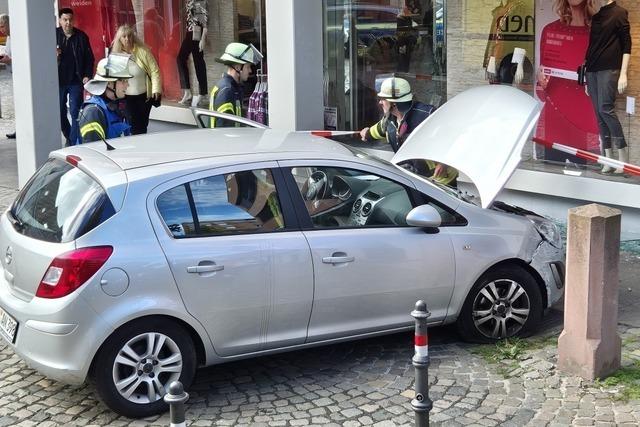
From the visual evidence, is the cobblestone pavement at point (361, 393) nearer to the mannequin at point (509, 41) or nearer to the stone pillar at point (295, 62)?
the stone pillar at point (295, 62)

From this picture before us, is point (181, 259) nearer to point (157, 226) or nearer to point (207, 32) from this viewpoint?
point (157, 226)

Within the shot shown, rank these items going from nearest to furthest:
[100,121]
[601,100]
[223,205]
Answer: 1. [223,205]
2. [100,121]
3. [601,100]

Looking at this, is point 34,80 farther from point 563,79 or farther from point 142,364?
point 142,364

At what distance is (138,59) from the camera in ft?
39.8

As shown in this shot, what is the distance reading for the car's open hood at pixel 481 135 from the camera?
6.74m

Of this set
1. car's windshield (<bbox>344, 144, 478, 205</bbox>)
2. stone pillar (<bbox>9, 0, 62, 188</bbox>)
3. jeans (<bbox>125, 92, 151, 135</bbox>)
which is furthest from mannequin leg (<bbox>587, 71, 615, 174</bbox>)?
stone pillar (<bbox>9, 0, 62, 188</bbox>)

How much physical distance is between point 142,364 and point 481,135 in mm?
2967

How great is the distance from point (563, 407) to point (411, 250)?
4.45ft

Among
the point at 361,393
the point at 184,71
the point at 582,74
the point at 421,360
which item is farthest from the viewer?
the point at 184,71

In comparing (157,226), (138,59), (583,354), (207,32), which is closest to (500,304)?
(583,354)

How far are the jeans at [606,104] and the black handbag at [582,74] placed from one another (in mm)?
58

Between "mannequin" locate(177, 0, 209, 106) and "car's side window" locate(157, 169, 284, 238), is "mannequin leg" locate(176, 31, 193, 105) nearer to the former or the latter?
"mannequin" locate(177, 0, 209, 106)

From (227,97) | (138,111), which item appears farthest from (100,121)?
(138,111)

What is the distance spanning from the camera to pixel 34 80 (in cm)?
1204
